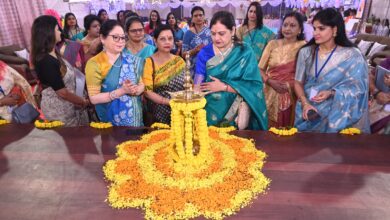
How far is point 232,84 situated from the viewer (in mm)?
2371

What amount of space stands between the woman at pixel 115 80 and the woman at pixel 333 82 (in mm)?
1374

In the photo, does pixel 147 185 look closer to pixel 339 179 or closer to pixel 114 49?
pixel 339 179

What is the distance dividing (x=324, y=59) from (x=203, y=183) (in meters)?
1.64

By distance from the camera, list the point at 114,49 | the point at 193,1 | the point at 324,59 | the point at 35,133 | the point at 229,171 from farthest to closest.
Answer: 1. the point at 193,1
2. the point at 324,59
3. the point at 114,49
4. the point at 35,133
5. the point at 229,171

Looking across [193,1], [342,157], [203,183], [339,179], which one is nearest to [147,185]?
[203,183]

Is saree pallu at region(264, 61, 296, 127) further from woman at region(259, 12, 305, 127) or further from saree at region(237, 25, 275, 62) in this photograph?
saree at region(237, 25, 275, 62)

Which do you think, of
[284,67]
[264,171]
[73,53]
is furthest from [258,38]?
[264,171]

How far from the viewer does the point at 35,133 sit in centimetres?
214

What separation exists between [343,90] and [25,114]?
8.19ft

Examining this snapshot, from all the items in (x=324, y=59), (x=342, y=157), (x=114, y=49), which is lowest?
(x=342, y=157)

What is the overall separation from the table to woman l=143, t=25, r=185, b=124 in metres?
0.50

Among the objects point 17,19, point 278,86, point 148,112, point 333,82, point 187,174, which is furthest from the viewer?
point 17,19

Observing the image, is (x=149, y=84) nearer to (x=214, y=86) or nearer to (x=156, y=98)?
(x=156, y=98)

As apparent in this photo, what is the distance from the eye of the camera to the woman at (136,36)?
3.09 meters
